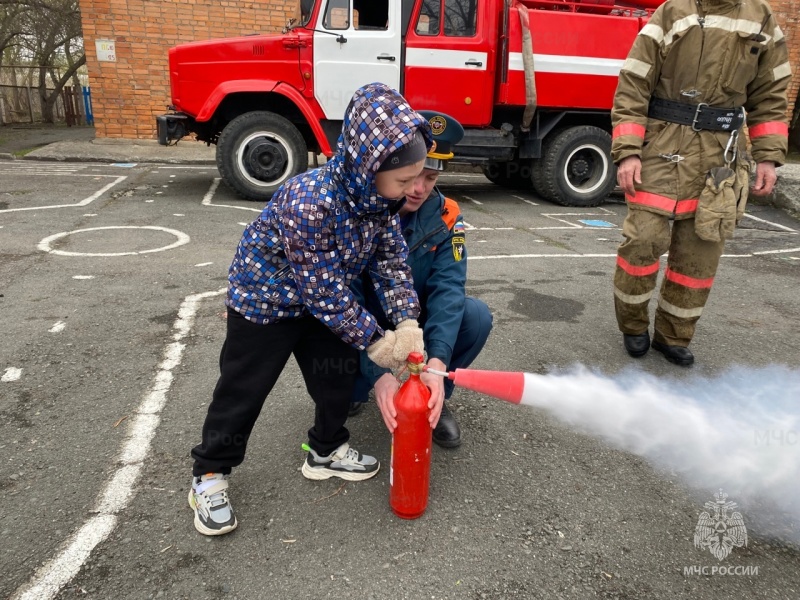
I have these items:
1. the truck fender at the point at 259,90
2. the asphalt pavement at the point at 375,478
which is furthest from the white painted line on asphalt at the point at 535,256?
the truck fender at the point at 259,90

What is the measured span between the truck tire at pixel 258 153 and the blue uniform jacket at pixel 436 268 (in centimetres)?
541

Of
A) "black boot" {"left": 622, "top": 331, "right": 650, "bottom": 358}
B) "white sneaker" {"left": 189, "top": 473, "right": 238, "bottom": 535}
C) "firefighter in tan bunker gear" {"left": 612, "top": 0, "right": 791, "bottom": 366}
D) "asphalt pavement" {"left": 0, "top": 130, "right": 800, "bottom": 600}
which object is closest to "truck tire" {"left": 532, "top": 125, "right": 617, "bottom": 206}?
"asphalt pavement" {"left": 0, "top": 130, "right": 800, "bottom": 600}

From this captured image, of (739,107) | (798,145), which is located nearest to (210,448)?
(739,107)

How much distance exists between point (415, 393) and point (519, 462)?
777mm

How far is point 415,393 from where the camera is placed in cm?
186

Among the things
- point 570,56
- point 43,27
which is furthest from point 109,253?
point 43,27

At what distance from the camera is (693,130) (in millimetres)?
3057

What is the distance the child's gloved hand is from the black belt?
2.14 meters

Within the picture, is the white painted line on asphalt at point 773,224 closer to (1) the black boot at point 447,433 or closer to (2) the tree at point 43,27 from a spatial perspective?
(1) the black boot at point 447,433

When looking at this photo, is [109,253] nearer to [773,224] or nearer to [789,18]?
[773,224]

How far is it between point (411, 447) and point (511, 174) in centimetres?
837

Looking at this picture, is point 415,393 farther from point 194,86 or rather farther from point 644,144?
point 194,86

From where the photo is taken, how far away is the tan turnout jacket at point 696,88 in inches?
114

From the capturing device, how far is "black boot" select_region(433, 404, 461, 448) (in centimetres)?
244
